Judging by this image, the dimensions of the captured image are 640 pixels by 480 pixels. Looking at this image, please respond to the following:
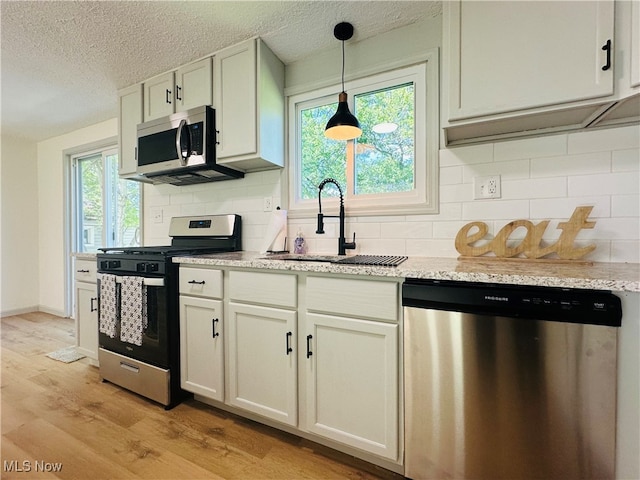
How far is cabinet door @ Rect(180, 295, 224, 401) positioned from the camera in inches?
64.1

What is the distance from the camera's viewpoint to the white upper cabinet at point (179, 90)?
6.77 feet

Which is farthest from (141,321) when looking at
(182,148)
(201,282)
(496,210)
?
(496,210)

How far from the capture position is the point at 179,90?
7.11ft

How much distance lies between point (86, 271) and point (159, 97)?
4.85ft

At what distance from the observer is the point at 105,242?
3459 millimetres

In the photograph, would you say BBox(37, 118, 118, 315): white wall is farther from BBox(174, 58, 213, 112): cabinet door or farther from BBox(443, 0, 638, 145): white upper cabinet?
BBox(443, 0, 638, 145): white upper cabinet

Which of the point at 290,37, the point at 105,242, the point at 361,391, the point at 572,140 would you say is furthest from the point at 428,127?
the point at 105,242

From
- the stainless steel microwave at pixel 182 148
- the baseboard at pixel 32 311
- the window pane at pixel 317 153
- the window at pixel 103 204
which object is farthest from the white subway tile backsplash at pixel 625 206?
the baseboard at pixel 32 311

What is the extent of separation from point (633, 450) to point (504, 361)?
0.39 metres

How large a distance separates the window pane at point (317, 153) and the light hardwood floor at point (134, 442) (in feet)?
4.88

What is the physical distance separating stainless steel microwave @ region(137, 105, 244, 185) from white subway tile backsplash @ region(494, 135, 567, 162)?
1.73 meters

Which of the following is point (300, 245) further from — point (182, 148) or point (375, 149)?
point (182, 148)

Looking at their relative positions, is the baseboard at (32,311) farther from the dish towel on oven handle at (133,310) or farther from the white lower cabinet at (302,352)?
the white lower cabinet at (302,352)

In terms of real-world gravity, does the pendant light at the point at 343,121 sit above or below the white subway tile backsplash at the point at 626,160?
above
